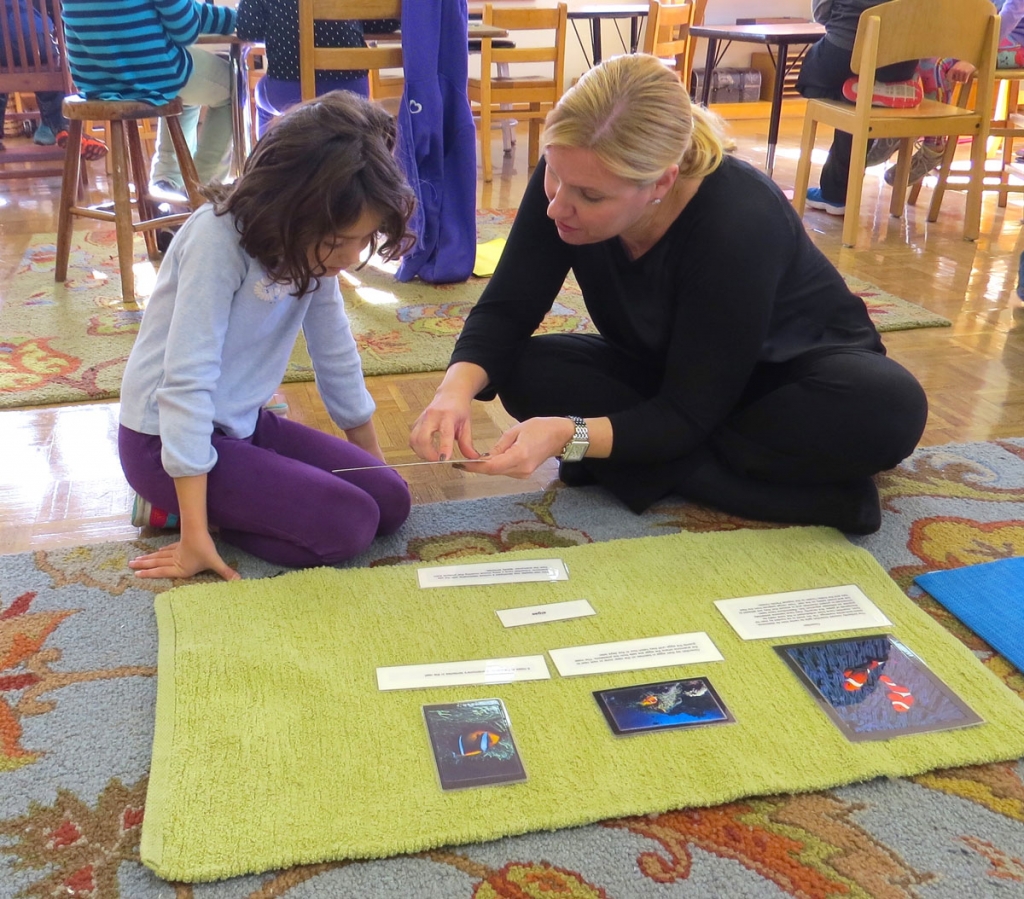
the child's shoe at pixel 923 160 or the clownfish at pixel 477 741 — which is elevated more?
the child's shoe at pixel 923 160

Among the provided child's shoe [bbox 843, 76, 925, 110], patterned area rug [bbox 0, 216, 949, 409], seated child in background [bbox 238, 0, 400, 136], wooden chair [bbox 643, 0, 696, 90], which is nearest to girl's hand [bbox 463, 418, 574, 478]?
patterned area rug [bbox 0, 216, 949, 409]

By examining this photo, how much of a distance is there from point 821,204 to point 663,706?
10.4 ft

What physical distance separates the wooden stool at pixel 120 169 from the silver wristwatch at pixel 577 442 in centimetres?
135

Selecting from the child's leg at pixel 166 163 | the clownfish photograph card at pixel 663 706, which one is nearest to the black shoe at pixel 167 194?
the child's leg at pixel 166 163

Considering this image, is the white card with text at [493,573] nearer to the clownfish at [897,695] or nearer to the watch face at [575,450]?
the watch face at [575,450]

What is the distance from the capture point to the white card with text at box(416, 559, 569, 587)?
1.43m

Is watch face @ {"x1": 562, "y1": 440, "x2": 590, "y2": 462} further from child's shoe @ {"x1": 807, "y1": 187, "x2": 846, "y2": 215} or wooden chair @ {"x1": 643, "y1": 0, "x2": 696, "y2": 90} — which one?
wooden chair @ {"x1": 643, "y1": 0, "x2": 696, "y2": 90}

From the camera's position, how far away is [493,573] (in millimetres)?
1451

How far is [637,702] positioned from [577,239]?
66cm

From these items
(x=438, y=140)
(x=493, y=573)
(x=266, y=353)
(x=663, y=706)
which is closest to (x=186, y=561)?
(x=266, y=353)

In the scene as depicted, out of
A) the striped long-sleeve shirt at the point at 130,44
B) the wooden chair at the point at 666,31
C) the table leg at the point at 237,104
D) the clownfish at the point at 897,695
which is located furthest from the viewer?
the wooden chair at the point at 666,31

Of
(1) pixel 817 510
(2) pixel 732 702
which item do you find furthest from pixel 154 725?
(1) pixel 817 510

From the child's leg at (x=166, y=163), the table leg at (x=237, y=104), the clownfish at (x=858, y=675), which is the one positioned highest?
the table leg at (x=237, y=104)

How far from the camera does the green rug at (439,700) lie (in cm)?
101
